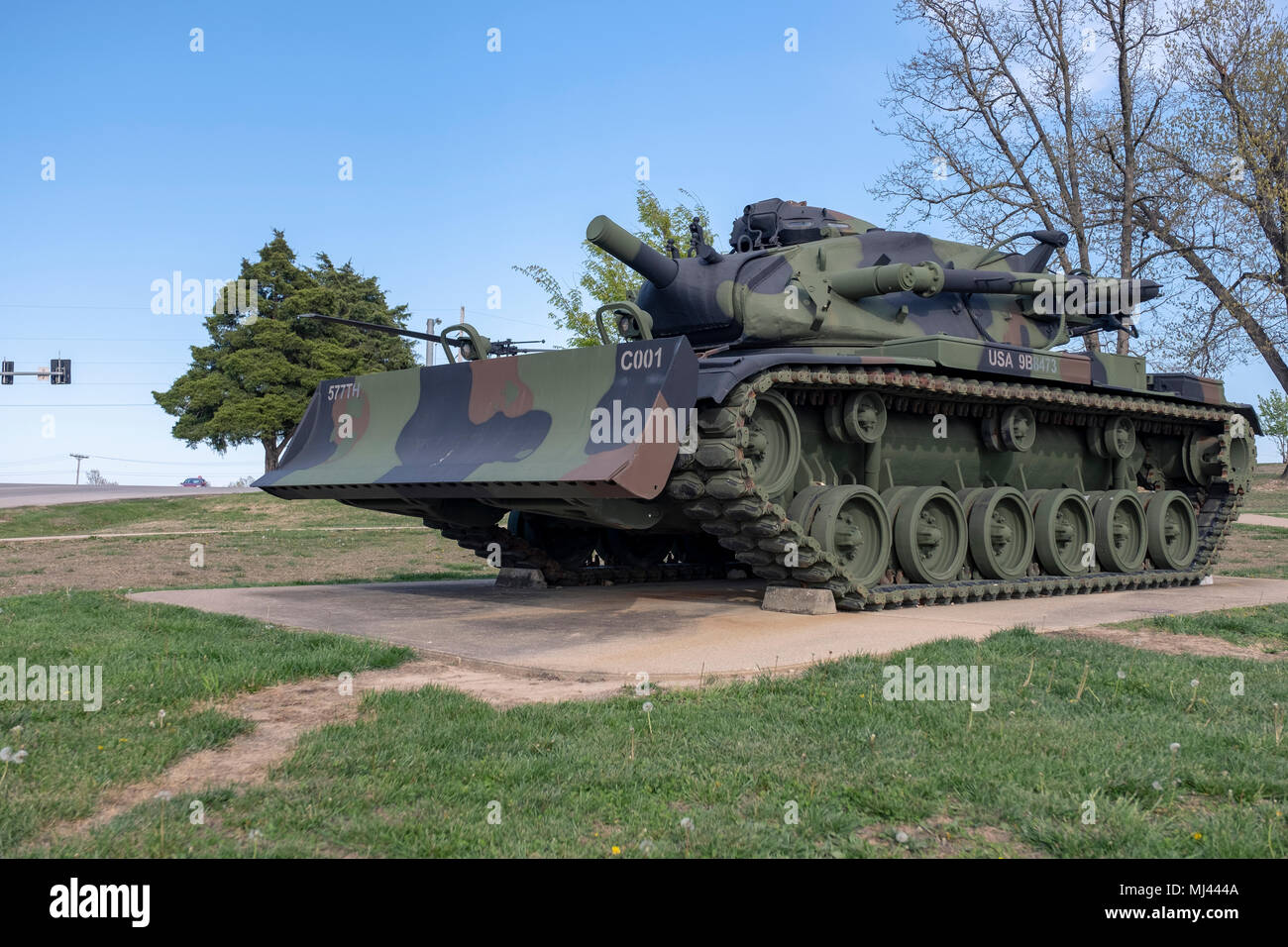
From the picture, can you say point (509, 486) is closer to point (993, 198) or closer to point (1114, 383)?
point (1114, 383)

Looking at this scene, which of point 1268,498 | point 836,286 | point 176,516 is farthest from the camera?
point 1268,498

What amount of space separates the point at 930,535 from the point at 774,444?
198cm

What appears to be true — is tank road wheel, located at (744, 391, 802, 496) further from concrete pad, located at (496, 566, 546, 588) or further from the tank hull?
concrete pad, located at (496, 566, 546, 588)

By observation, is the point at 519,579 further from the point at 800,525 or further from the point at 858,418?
the point at 858,418

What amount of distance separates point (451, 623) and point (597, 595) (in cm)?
242

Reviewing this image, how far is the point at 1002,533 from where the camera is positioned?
1130cm

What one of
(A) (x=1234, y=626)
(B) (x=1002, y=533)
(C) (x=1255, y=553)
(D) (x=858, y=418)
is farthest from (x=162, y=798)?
(C) (x=1255, y=553)

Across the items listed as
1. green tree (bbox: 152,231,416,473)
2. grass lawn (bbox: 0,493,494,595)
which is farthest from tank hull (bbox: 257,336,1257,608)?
green tree (bbox: 152,231,416,473)

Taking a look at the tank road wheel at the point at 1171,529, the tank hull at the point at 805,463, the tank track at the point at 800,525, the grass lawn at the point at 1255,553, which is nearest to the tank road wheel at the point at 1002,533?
the tank hull at the point at 805,463

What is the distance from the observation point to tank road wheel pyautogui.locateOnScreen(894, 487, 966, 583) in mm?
10172

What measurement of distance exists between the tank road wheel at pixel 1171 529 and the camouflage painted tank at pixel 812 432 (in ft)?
0.13

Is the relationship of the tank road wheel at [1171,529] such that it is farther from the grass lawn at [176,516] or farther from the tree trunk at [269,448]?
the tree trunk at [269,448]

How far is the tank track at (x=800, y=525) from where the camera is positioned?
855 centimetres
